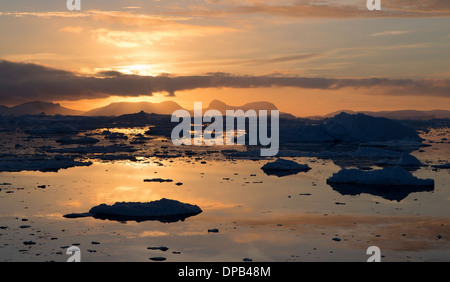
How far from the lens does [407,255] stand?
9.13m

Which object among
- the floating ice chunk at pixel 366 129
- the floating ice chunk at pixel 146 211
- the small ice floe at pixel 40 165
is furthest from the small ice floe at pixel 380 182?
the floating ice chunk at pixel 366 129

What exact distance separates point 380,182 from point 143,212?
9.23 m

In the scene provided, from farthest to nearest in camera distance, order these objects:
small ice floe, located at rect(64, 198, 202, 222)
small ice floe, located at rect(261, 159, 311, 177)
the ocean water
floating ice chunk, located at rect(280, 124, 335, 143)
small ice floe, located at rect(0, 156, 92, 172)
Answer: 1. floating ice chunk, located at rect(280, 124, 335, 143)
2. small ice floe, located at rect(261, 159, 311, 177)
3. small ice floe, located at rect(0, 156, 92, 172)
4. small ice floe, located at rect(64, 198, 202, 222)
5. the ocean water

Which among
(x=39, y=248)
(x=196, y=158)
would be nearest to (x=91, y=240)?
(x=39, y=248)

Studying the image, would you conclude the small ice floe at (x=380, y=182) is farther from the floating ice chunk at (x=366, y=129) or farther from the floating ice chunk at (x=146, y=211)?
the floating ice chunk at (x=366, y=129)

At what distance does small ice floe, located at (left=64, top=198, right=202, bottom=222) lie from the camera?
1202 centimetres

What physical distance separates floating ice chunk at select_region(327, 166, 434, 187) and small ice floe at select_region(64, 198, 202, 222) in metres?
7.23

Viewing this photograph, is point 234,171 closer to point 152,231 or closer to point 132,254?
point 152,231

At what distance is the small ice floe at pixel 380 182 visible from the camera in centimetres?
1670

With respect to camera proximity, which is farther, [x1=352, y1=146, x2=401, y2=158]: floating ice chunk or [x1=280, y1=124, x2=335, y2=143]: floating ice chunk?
[x1=280, y1=124, x2=335, y2=143]: floating ice chunk

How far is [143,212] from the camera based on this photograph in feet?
40.3

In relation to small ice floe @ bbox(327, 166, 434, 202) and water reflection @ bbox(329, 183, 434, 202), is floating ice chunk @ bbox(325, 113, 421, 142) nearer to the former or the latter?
small ice floe @ bbox(327, 166, 434, 202)

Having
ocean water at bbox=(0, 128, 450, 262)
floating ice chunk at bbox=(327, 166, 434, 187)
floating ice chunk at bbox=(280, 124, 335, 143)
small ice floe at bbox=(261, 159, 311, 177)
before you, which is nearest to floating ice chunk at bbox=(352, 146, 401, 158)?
small ice floe at bbox=(261, 159, 311, 177)
